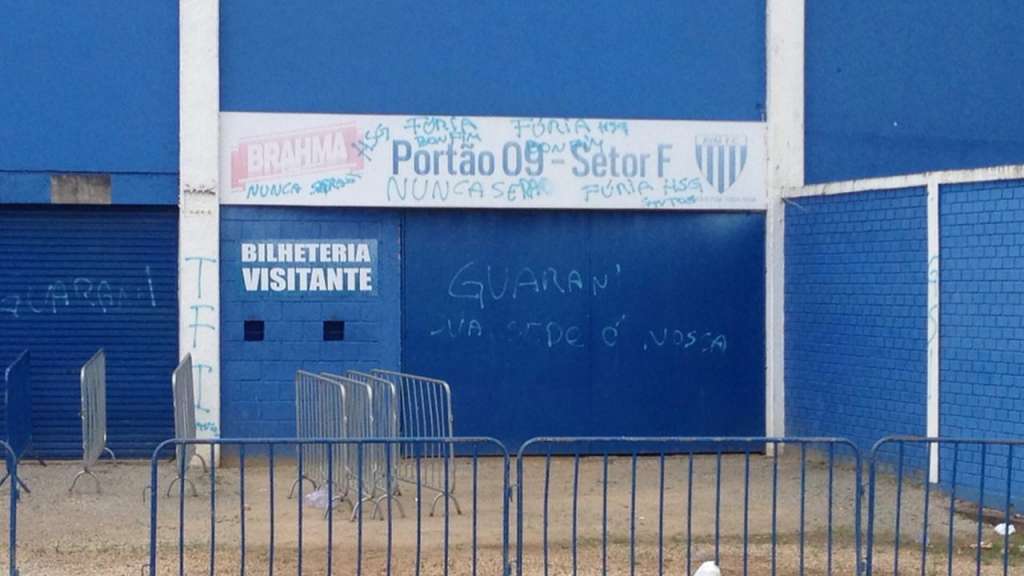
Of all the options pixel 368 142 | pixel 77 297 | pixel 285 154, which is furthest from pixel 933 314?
pixel 77 297

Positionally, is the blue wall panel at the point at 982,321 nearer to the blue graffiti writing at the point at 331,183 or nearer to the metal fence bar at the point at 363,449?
the metal fence bar at the point at 363,449

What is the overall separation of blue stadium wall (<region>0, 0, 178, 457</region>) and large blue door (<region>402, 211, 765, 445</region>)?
2781 millimetres

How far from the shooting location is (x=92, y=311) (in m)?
15.9

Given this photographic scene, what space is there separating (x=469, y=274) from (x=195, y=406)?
130 inches

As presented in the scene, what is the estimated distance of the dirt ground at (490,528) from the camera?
11.0 meters

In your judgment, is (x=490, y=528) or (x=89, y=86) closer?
(x=490, y=528)

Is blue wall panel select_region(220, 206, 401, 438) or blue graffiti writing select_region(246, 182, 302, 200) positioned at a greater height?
blue graffiti writing select_region(246, 182, 302, 200)

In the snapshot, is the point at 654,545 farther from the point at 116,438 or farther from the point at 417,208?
the point at 116,438

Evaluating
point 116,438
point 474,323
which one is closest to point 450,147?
point 474,323

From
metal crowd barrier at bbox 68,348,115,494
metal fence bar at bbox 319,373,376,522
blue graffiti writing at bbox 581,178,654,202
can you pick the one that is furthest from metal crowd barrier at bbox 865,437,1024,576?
metal crowd barrier at bbox 68,348,115,494

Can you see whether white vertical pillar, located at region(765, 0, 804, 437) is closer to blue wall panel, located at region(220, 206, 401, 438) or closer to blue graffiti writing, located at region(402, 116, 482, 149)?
blue graffiti writing, located at region(402, 116, 482, 149)

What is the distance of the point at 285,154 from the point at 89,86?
7.17ft

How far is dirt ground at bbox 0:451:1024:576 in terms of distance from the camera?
1098 cm

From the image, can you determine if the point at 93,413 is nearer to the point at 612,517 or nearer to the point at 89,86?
the point at 89,86
